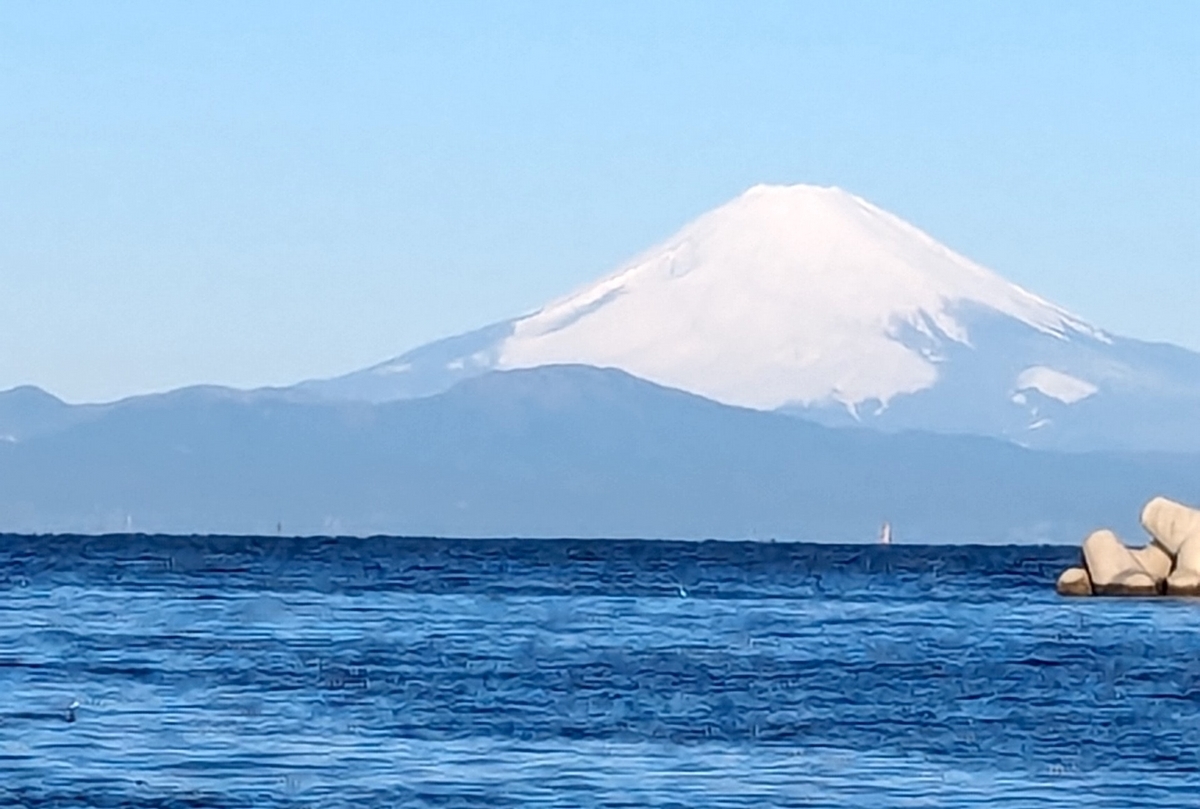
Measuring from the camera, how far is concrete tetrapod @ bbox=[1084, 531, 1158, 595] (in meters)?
101

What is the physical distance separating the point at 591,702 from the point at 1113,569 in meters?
51.5

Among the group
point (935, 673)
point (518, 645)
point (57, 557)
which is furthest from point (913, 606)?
point (57, 557)

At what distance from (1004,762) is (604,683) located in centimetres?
1489

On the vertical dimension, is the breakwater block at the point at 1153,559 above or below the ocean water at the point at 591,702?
above

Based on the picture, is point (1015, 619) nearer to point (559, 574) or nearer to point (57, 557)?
point (559, 574)

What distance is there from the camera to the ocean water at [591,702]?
4019 centimetres

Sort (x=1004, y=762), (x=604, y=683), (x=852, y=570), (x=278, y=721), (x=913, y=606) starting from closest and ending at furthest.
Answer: (x=1004, y=762), (x=278, y=721), (x=604, y=683), (x=913, y=606), (x=852, y=570)

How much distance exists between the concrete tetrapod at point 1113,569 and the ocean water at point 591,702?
→ 246 cm

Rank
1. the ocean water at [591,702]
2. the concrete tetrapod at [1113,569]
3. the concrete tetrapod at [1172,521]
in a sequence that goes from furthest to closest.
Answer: the concrete tetrapod at [1113,569]
the concrete tetrapod at [1172,521]
the ocean water at [591,702]

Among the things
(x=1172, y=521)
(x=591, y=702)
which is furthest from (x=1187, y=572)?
(x=591, y=702)

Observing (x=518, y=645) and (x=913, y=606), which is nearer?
(x=518, y=645)

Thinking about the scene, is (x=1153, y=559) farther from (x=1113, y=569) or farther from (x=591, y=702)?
(x=591, y=702)

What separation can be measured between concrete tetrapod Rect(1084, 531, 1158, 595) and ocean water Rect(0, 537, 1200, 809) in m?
2.46

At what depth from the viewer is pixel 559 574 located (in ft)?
458
